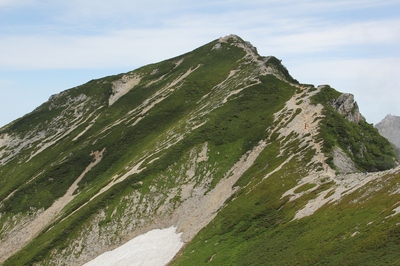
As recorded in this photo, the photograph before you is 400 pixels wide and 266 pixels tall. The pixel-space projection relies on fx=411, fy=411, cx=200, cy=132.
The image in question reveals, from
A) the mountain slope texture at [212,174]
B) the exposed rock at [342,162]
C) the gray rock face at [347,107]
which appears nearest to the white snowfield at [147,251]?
the mountain slope texture at [212,174]

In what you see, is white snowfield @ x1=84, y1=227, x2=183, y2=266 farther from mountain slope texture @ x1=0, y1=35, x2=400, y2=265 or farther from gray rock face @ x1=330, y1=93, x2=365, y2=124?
gray rock face @ x1=330, y1=93, x2=365, y2=124

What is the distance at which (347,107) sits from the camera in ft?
360

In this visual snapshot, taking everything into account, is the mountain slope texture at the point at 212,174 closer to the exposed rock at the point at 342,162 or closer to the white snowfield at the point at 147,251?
the exposed rock at the point at 342,162

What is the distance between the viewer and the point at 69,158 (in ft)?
434

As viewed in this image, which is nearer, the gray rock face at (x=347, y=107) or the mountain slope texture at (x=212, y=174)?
the mountain slope texture at (x=212, y=174)

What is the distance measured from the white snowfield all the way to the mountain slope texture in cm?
214

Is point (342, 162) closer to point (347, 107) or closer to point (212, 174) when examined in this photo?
point (212, 174)

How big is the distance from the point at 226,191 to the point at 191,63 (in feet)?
302

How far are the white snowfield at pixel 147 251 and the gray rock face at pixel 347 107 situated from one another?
2180 inches

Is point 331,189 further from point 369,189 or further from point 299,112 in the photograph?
point 299,112

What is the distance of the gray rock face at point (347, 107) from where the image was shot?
356 ft

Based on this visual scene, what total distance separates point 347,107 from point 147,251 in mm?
65495

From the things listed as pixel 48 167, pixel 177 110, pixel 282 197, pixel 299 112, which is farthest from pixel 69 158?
pixel 282 197

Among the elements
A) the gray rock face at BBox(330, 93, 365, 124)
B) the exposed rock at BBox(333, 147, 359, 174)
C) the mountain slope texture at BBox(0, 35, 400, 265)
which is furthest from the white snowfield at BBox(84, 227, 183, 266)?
the gray rock face at BBox(330, 93, 365, 124)
